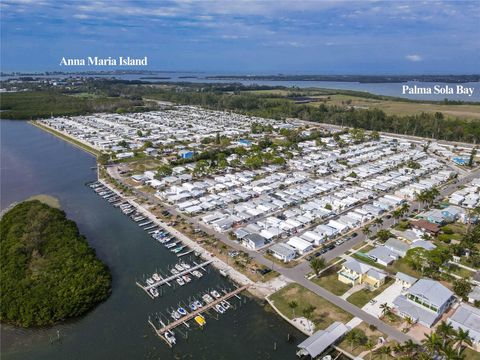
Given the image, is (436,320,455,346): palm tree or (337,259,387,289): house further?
(337,259,387,289): house

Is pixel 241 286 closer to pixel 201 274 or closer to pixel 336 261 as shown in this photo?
pixel 201 274

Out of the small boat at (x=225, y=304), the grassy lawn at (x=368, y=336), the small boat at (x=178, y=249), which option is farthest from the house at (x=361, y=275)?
the small boat at (x=178, y=249)

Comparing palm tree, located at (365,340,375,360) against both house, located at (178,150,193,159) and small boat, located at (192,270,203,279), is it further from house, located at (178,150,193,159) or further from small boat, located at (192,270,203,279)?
house, located at (178,150,193,159)

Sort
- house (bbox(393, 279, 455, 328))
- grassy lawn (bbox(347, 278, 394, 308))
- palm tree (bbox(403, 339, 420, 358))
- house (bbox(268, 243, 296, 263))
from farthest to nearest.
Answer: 1. house (bbox(268, 243, 296, 263))
2. grassy lawn (bbox(347, 278, 394, 308))
3. house (bbox(393, 279, 455, 328))
4. palm tree (bbox(403, 339, 420, 358))

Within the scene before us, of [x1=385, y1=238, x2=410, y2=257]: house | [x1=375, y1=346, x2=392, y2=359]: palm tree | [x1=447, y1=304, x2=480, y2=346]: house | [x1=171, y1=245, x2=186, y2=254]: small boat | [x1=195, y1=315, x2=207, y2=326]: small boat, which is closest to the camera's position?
[x1=375, y1=346, x2=392, y2=359]: palm tree

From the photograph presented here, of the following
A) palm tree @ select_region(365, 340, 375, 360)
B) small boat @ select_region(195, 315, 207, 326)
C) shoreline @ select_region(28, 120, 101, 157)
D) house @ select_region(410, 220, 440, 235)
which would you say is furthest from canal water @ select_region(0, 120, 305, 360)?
shoreline @ select_region(28, 120, 101, 157)

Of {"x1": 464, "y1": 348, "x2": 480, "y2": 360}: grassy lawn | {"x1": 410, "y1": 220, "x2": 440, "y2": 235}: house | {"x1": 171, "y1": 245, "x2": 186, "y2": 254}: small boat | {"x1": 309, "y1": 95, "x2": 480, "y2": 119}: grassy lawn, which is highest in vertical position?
{"x1": 309, "y1": 95, "x2": 480, "y2": 119}: grassy lawn
